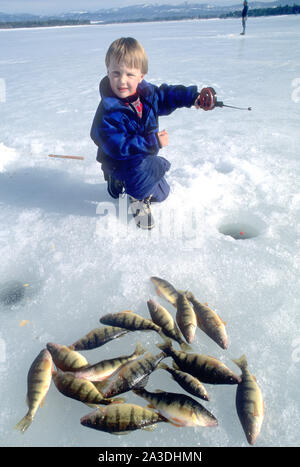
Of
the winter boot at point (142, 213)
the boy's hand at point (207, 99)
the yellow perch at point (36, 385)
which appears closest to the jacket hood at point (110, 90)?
the boy's hand at point (207, 99)

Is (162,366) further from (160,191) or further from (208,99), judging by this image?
(208,99)

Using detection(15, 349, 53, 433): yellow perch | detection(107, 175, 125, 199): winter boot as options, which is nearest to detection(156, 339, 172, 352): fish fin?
detection(15, 349, 53, 433): yellow perch

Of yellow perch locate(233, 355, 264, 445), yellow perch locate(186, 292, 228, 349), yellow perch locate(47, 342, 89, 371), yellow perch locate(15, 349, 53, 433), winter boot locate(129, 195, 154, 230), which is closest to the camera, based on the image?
yellow perch locate(233, 355, 264, 445)

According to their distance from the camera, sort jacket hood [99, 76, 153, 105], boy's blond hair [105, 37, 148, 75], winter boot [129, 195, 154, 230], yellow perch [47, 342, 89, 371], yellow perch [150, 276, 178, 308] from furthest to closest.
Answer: winter boot [129, 195, 154, 230]
jacket hood [99, 76, 153, 105]
boy's blond hair [105, 37, 148, 75]
yellow perch [150, 276, 178, 308]
yellow perch [47, 342, 89, 371]

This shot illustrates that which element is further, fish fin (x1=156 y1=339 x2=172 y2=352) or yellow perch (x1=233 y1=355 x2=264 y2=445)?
fish fin (x1=156 y1=339 x2=172 y2=352)

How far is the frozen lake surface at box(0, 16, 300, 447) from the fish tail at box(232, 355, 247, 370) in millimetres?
50

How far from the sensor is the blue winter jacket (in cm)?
232

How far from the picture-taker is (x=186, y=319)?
5.98 feet

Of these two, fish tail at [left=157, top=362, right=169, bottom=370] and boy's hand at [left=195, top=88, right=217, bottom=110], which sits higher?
boy's hand at [left=195, top=88, right=217, bottom=110]

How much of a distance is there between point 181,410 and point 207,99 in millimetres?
2357

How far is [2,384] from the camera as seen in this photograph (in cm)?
166

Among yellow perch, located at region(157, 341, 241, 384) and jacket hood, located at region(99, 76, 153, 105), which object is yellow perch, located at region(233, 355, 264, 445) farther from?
jacket hood, located at region(99, 76, 153, 105)

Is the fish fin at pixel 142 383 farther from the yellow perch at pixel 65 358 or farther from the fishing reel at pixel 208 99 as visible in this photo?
the fishing reel at pixel 208 99
